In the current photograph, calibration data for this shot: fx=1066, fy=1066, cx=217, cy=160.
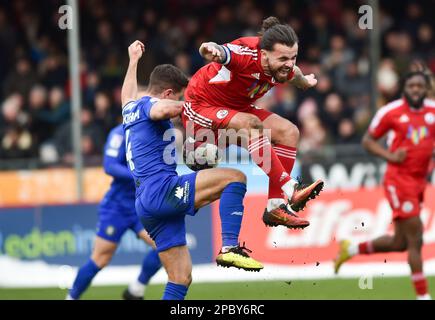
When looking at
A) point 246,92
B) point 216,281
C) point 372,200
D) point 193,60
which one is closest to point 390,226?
point 372,200

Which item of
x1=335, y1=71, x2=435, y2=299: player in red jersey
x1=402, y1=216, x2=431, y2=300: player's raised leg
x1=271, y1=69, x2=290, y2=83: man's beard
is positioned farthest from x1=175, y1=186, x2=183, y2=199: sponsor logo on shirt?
x1=335, y1=71, x2=435, y2=299: player in red jersey

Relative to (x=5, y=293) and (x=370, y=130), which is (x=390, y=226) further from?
(x=5, y=293)

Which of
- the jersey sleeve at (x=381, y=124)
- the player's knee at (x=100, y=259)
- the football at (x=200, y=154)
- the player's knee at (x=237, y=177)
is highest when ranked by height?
the jersey sleeve at (x=381, y=124)

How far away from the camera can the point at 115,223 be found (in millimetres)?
11727

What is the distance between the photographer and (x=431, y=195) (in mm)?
14836

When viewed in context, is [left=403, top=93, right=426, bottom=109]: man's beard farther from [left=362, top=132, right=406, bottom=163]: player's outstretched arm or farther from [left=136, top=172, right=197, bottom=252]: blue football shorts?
[left=136, top=172, right=197, bottom=252]: blue football shorts

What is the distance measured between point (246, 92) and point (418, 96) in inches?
140

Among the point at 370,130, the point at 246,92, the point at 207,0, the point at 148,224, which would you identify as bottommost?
the point at 148,224

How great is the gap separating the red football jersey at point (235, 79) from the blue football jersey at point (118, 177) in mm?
2559

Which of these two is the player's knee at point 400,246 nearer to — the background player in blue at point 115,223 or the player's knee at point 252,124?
the background player in blue at point 115,223

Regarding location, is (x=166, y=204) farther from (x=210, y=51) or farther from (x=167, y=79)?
A: (x=210, y=51)

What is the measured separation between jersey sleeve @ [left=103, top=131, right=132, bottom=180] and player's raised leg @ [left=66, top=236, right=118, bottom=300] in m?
0.76

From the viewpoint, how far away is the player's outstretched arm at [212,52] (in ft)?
27.5

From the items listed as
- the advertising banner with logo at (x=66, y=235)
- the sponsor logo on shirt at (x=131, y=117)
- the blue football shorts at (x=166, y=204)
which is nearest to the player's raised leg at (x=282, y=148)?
the blue football shorts at (x=166, y=204)
